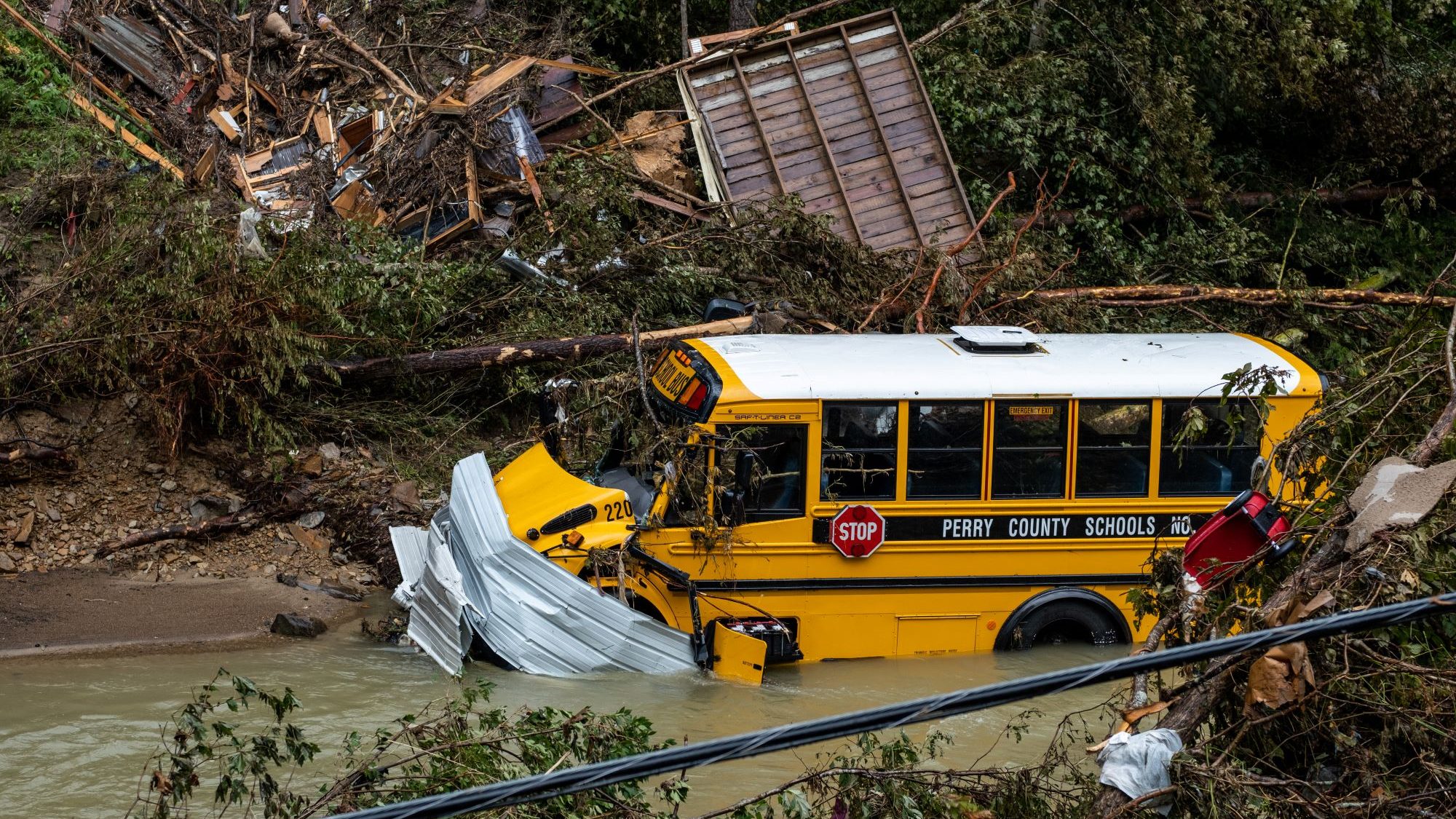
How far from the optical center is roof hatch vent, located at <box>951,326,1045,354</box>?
9008 mm

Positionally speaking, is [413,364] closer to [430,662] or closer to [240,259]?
[240,259]

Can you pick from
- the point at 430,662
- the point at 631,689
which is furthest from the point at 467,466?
the point at 631,689

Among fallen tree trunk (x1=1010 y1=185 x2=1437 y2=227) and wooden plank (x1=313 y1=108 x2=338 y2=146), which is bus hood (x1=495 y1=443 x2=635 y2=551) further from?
fallen tree trunk (x1=1010 y1=185 x2=1437 y2=227)

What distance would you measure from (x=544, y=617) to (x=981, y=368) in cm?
326

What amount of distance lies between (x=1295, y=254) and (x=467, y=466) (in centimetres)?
1073

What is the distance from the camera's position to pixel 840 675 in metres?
8.57

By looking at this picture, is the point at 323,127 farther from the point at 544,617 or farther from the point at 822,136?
the point at 544,617

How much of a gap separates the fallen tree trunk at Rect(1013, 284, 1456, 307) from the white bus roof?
3101 mm

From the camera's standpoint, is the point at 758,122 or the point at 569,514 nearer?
the point at 569,514

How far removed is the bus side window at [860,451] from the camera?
8414mm

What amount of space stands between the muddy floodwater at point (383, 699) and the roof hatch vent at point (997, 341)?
2.06 meters

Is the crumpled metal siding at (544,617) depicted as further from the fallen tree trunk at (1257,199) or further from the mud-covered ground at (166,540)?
the fallen tree trunk at (1257,199)

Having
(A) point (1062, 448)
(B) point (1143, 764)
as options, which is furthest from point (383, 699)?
(B) point (1143, 764)

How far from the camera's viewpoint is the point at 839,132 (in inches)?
573
